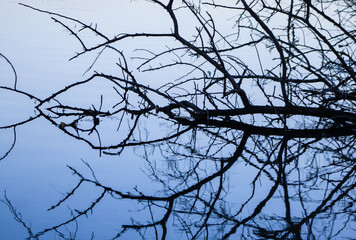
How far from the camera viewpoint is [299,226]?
6.67 ft

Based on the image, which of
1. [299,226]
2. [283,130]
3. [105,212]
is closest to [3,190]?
[105,212]

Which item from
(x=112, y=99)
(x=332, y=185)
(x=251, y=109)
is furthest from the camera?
(x=112, y=99)

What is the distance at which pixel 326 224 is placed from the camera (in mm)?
2061

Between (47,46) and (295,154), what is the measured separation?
146 inches

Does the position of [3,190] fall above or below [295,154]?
below

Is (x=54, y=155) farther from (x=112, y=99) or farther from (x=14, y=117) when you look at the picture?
(x=112, y=99)

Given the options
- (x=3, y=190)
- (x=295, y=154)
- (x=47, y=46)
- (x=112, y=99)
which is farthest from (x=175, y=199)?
(x=47, y=46)

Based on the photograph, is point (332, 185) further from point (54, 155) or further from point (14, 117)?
point (14, 117)

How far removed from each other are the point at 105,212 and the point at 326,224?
2.32 feet

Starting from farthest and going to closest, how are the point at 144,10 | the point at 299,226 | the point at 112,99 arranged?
the point at 144,10 < the point at 112,99 < the point at 299,226

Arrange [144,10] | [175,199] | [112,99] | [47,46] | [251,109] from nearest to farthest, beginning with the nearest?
[175,199] < [251,109] < [112,99] < [47,46] < [144,10]

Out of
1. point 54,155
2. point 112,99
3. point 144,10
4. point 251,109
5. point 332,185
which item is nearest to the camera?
point 332,185

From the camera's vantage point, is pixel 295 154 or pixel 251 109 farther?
pixel 251 109

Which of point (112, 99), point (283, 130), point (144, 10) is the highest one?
point (144, 10)
